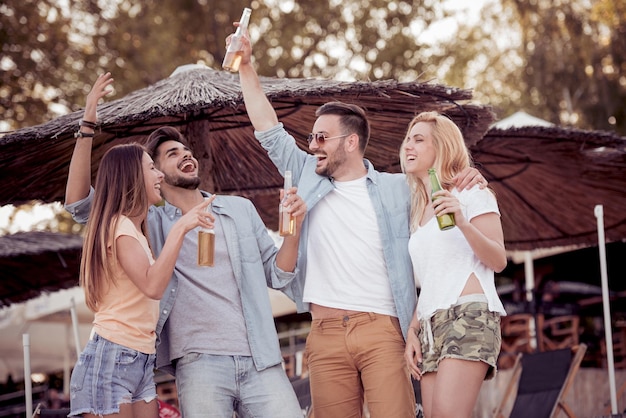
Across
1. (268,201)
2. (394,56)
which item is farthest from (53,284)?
(394,56)

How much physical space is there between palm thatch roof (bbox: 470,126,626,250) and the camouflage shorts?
2.72m

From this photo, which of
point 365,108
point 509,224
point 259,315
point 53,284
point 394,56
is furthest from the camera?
point 394,56

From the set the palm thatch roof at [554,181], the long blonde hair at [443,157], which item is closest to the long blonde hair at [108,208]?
the long blonde hair at [443,157]

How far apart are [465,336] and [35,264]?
6.16 metres

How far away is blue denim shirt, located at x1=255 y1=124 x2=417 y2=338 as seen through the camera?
13.2 ft

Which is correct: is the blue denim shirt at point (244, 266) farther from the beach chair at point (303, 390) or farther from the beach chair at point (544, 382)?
the beach chair at point (544, 382)

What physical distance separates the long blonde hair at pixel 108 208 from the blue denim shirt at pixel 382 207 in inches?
30.0

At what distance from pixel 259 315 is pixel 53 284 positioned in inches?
228

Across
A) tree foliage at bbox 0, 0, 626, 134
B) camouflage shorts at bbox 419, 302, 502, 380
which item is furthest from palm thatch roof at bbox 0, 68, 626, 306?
tree foliage at bbox 0, 0, 626, 134

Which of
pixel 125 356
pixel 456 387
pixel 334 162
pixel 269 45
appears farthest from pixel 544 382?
pixel 269 45

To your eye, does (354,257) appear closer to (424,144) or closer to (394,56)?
(424,144)

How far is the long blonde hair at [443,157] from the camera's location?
157 inches

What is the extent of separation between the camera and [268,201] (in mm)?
8242

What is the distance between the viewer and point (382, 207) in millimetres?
4172
